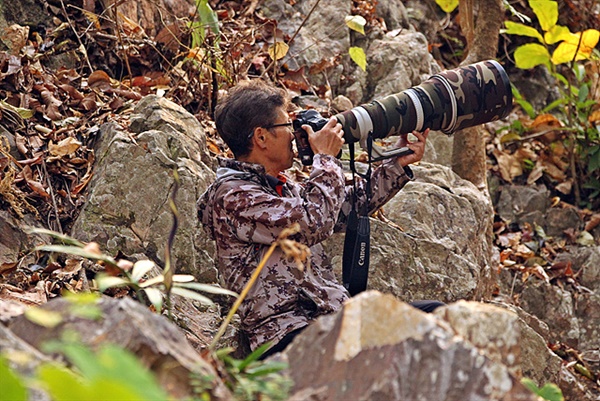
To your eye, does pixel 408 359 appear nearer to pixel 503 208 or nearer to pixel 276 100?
pixel 276 100

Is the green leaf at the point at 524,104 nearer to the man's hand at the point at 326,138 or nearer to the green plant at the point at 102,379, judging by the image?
the man's hand at the point at 326,138

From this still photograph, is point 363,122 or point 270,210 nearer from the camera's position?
point 270,210

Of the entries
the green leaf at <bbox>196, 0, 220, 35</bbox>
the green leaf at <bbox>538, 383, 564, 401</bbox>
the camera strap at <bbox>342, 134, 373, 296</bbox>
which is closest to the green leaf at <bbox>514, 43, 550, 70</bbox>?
the green leaf at <bbox>196, 0, 220, 35</bbox>

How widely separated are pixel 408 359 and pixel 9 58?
144 inches

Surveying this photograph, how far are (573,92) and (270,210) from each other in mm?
4476

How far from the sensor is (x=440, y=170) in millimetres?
5121

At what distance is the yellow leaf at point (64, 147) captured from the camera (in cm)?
437

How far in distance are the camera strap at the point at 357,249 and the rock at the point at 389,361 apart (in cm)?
172

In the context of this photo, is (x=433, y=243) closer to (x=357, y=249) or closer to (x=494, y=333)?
(x=357, y=249)

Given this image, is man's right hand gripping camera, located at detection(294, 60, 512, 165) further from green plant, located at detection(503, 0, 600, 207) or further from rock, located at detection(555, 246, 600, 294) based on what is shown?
green plant, located at detection(503, 0, 600, 207)

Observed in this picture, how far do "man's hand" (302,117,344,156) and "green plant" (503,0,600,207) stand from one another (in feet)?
11.4

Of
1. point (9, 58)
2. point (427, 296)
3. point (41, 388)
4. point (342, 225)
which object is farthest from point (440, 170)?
point (41, 388)

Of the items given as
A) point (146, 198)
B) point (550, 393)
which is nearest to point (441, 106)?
point (146, 198)

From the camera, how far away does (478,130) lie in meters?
5.64
